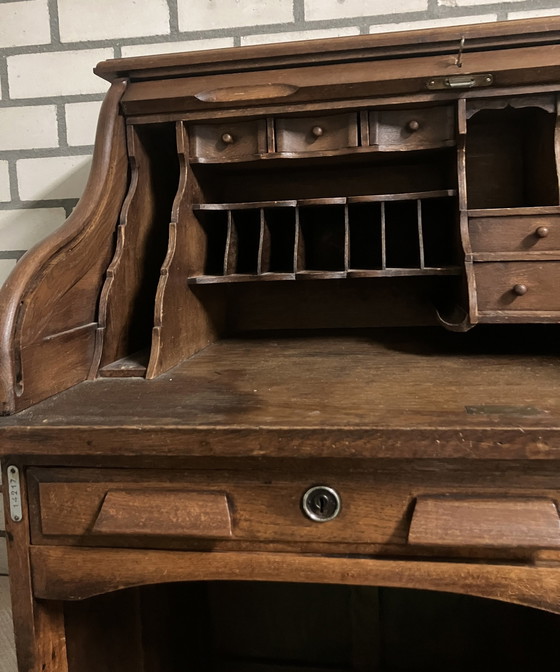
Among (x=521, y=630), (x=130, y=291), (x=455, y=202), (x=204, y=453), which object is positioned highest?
(x=455, y=202)

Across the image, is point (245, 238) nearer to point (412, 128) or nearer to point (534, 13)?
point (412, 128)

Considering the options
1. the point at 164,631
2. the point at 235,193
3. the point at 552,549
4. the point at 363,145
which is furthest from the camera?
the point at 235,193

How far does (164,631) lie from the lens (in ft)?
3.80

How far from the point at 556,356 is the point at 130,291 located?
73 centimetres

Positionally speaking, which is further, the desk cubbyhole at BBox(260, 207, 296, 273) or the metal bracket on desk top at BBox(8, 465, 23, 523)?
the desk cubbyhole at BBox(260, 207, 296, 273)

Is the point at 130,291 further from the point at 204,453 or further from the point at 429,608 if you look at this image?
the point at 429,608

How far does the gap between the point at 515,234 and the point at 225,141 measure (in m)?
0.52

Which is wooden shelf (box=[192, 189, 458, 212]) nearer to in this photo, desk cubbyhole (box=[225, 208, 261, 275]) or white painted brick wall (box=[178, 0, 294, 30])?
desk cubbyhole (box=[225, 208, 261, 275])

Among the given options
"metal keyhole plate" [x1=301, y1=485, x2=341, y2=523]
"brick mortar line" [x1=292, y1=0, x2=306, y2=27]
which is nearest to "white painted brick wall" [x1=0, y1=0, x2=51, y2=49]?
"brick mortar line" [x1=292, y1=0, x2=306, y2=27]

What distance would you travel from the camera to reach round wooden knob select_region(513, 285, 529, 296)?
3.08 feet

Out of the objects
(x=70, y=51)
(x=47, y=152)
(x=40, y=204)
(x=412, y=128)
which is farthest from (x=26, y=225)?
(x=412, y=128)

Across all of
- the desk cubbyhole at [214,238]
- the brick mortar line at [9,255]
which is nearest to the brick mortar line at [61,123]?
the brick mortar line at [9,255]

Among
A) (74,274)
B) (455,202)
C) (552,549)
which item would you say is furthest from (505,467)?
(74,274)

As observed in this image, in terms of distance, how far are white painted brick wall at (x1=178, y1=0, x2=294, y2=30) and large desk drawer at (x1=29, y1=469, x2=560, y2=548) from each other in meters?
1.10
